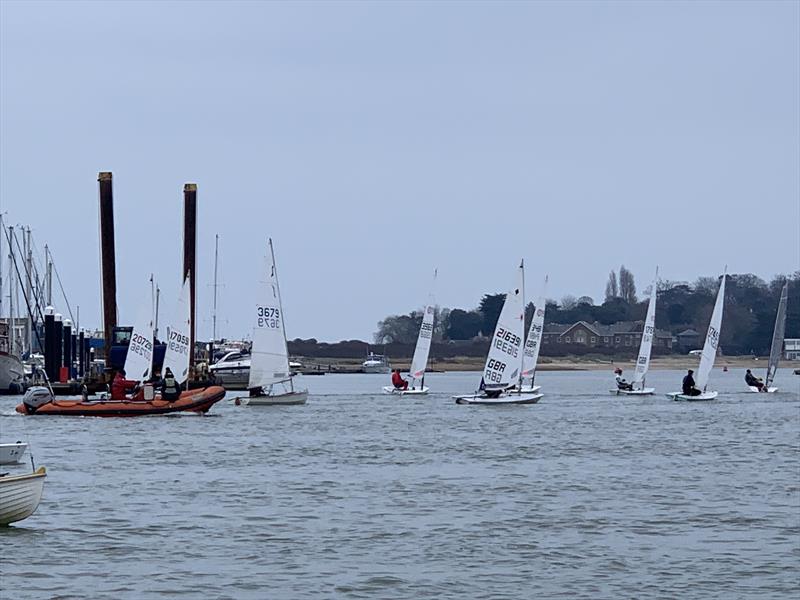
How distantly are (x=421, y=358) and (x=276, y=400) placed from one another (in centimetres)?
1388

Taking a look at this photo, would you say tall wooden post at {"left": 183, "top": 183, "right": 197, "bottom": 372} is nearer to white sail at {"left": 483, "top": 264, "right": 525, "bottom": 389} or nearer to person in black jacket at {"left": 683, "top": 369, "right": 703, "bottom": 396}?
white sail at {"left": 483, "top": 264, "right": 525, "bottom": 389}

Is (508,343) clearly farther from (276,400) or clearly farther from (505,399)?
(276,400)

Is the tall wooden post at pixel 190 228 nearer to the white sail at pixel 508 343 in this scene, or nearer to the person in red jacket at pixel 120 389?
the white sail at pixel 508 343

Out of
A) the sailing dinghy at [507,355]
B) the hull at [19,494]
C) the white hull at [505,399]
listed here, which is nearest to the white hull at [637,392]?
the white hull at [505,399]

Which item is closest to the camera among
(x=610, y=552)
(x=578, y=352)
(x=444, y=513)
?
(x=610, y=552)

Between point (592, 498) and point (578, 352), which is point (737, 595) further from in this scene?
point (578, 352)

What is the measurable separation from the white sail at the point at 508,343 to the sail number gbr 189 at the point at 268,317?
24.6ft

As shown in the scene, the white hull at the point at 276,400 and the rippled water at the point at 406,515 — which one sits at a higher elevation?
the white hull at the point at 276,400

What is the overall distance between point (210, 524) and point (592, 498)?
6640mm

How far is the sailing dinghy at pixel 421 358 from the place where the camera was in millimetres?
67750

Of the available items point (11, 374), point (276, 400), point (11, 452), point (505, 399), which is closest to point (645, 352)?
point (505, 399)

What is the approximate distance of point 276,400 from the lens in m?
55.6

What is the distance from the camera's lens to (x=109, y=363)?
65.4 meters

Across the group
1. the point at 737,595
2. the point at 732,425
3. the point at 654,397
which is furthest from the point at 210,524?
the point at 654,397
